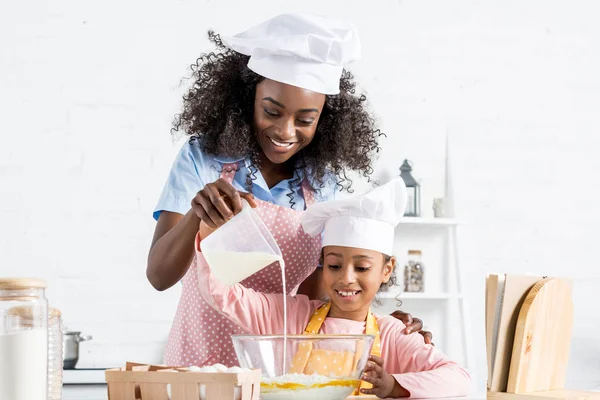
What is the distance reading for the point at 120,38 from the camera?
3432mm

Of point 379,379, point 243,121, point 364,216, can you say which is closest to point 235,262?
point 379,379

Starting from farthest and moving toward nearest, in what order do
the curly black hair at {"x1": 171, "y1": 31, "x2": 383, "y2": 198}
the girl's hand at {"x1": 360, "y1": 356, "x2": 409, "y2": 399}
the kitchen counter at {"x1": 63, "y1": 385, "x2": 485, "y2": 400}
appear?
1. the kitchen counter at {"x1": 63, "y1": 385, "x2": 485, "y2": 400}
2. the curly black hair at {"x1": 171, "y1": 31, "x2": 383, "y2": 198}
3. the girl's hand at {"x1": 360, "y1": 356, "x2": 409, "y2": 399}

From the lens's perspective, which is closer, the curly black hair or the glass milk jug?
the glass milk jug

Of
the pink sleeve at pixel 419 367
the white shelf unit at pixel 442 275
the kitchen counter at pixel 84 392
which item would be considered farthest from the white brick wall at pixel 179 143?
the pink sleeve at pixel 419 367

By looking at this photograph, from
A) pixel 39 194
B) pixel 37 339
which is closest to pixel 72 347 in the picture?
pixel 39 194

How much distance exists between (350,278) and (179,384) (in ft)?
2.42

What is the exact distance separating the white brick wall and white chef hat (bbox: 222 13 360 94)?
5.65 ft

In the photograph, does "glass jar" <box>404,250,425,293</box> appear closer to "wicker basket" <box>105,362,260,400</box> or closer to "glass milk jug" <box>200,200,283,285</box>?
"glass milk jug" <box>200,200,283,285</box>

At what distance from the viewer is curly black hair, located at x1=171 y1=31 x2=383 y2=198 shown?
64.5 inches

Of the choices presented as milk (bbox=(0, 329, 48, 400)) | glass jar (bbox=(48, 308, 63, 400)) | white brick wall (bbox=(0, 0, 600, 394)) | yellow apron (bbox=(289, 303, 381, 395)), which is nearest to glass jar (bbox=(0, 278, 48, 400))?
milk (bbox=(0, 329, 48, 400))

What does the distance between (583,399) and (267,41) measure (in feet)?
2.83

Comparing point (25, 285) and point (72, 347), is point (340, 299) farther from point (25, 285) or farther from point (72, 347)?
point (72, 347)

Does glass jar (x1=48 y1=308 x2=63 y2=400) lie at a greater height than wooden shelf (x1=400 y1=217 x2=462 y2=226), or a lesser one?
lesser

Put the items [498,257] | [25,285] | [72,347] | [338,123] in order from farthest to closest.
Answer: [498,257]
[72,347]
[338,123]
[25,285]
